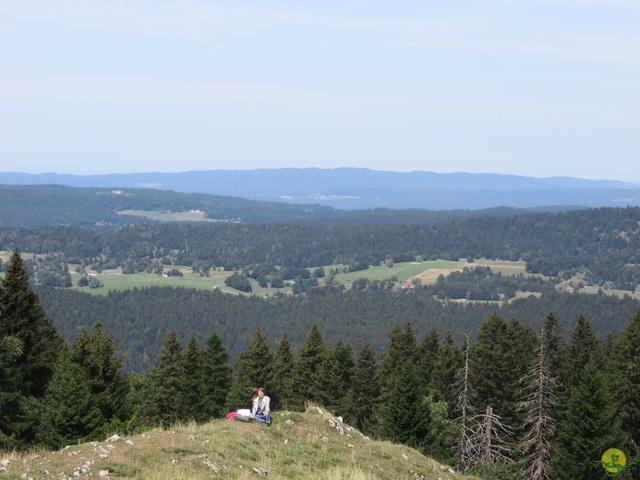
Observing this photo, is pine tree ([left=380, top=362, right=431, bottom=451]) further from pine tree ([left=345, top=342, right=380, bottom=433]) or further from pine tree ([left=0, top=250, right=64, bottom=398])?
pine tree ([left=0, top=250, right=64, bottom=398])

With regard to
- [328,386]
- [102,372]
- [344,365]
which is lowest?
[328,386]

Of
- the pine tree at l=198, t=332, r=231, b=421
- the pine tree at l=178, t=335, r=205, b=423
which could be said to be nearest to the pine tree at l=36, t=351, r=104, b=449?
the pine tree at l=178, t=335, r=205, b=423

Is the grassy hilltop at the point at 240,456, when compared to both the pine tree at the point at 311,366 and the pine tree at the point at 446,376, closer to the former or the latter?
the pine tree at the point at 446,376

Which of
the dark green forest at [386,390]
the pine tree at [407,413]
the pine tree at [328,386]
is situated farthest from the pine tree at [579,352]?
the pine tree at [407,413]

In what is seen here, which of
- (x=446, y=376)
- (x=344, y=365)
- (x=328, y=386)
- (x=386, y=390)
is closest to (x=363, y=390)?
(x=328, y=386)

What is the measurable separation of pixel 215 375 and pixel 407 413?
73.9 ft

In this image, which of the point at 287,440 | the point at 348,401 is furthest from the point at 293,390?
the point at 287,440

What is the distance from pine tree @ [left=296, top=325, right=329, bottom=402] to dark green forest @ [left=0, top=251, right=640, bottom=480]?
126 mm

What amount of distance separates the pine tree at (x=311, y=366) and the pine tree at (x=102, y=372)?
87.4 feet

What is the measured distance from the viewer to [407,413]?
46875 millimetres

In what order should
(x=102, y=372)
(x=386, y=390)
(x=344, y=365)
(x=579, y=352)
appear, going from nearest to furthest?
(x=102, y=372)
(x=386, y=390)
(x=579, y=352)
(x=344, y=365)

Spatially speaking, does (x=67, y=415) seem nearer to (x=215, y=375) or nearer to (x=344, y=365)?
(x=215, y=375)

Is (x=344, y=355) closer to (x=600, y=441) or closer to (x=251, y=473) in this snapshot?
(x=600, y=441)

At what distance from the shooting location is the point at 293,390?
69.2 m
